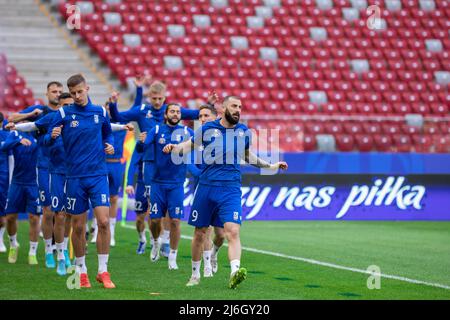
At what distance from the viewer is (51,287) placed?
9789 millimetres

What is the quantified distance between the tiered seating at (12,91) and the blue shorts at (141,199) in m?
9.26

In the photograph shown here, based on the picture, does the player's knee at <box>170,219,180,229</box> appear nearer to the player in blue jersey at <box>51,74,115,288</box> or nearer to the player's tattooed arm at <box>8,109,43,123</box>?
the player in blue jersey at <box>51,74,115,288</box>

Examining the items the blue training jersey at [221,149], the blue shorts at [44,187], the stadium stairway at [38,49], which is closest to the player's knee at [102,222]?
the blue training jersey at [221,149]

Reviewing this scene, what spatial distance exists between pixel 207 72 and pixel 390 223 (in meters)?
8.35

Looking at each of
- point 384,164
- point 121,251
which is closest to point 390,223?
point 384,164

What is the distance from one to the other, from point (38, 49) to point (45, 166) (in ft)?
51.3

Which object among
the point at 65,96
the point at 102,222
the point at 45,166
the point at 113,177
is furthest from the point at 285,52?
the point at 102,222

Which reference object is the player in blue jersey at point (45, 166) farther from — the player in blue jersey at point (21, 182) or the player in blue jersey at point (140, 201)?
the player in blue jersey at point (140, 201)

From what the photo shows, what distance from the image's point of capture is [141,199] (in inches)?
564

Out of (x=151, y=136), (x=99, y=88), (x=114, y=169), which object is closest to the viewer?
(x=151, y=136)

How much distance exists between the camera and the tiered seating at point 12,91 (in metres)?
23.4

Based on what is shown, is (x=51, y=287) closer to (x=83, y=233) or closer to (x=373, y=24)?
(x=83, y=233)

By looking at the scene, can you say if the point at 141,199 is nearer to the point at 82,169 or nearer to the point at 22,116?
the point at 22,116
